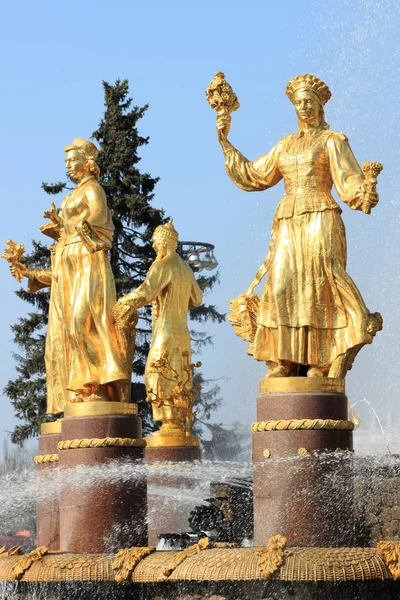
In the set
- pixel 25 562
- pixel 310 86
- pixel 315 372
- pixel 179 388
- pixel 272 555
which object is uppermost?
pixel 310 86

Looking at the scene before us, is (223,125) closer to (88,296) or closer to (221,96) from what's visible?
(221,96)

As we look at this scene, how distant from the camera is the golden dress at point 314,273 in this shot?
12.3 meters

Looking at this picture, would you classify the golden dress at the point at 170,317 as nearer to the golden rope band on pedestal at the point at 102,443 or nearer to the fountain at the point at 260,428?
the fountain at the point at 260,428

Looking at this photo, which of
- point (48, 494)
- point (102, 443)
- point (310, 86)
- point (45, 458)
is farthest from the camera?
point (45, 458)

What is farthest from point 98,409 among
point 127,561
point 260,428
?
point 260,428

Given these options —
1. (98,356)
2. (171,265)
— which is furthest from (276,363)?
(171,265)

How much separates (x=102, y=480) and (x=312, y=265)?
3.27 meters

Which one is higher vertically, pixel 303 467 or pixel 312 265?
pixel 312 265

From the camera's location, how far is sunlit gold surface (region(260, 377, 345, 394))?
39.2ft

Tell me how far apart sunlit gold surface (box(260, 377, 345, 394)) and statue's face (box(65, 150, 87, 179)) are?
4.51 m

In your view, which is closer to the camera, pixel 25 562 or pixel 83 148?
pixel 25 562

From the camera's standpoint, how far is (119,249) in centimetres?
2819

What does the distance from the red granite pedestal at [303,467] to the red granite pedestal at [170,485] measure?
5.79m

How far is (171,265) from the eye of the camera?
17906 mm
